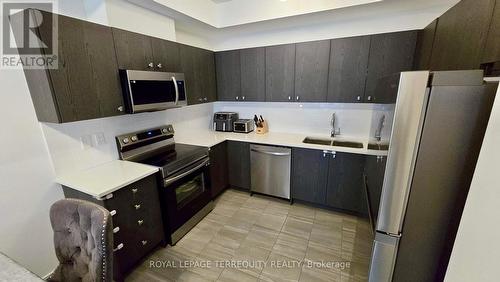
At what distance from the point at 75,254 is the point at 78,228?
18cm

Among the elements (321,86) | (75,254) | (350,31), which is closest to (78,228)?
(75,254)

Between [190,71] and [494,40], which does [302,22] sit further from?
[494,40]

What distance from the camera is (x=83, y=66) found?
1.63m

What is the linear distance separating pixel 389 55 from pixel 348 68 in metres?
0.42

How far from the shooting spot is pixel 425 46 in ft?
6.44

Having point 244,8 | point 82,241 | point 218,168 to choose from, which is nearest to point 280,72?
point 244,8

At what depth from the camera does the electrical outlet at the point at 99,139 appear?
1.99m

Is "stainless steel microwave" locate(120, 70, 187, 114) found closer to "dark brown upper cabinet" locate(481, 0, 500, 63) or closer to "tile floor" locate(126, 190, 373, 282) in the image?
"tile floor" locate(126, 190, 373, 282)

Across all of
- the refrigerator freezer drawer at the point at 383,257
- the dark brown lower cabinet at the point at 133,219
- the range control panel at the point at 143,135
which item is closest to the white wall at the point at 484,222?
the refrigerator freezer drawer at the point at 383,257

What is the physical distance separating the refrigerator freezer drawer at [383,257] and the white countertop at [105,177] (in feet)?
5.93

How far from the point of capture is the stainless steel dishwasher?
2.75 metres

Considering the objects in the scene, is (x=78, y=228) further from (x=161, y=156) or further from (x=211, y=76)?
(x=211, y=76)

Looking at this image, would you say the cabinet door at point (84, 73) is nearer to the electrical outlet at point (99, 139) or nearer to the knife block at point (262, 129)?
the electrical outlet at point (99, 139)

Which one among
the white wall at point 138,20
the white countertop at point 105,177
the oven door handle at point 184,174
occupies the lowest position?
the oven door handle at point 184,174
